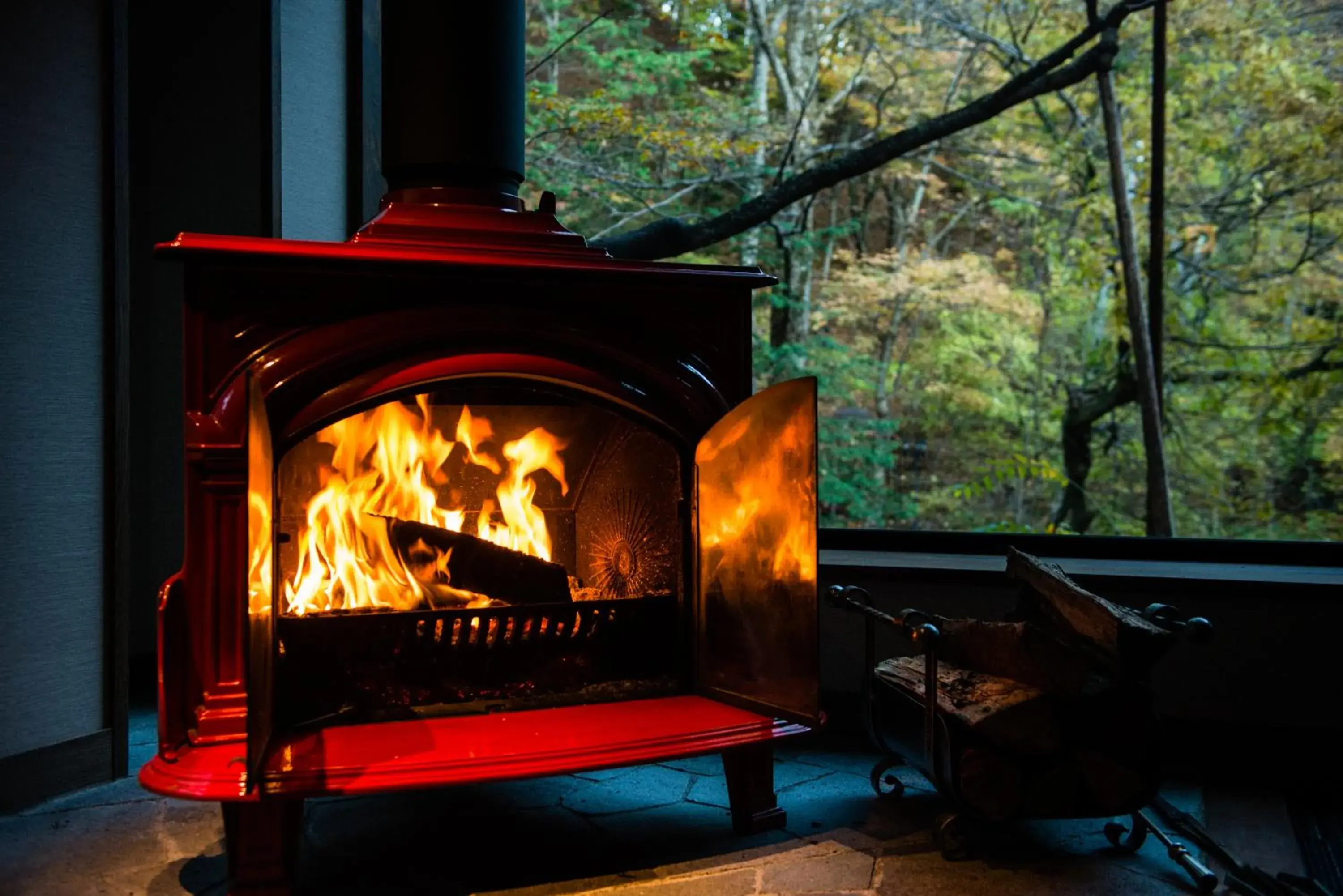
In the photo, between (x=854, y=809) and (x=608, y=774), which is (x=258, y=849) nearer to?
(x=608, y=774)

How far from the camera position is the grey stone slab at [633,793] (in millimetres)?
2322

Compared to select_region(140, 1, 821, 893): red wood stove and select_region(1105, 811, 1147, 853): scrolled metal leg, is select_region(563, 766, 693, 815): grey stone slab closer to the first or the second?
select_region(140, 1, 821, 893): red wood stove

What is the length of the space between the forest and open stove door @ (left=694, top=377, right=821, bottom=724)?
182cm

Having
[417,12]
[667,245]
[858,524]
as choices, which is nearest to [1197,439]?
[858,524]

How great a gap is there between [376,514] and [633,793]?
0.83 meters

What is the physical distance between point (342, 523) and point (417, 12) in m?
1.00

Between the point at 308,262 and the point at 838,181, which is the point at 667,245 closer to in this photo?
the point at 838,181

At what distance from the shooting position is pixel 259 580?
5.74ft

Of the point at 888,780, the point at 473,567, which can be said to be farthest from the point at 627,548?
the point at 888,780

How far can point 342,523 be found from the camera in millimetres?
2154

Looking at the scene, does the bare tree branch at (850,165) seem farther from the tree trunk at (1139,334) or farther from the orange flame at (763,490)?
the orange flame at (763,490)

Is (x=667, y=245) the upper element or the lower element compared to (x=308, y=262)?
upper

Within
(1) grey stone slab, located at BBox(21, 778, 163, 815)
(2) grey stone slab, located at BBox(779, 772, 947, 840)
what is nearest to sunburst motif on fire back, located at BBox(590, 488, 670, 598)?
(2) grey stone slab, located at BBox(779, 772, 947, 840)

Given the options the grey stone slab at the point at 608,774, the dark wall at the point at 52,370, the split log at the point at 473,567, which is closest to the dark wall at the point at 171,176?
the dark wall at the point at 52,370
